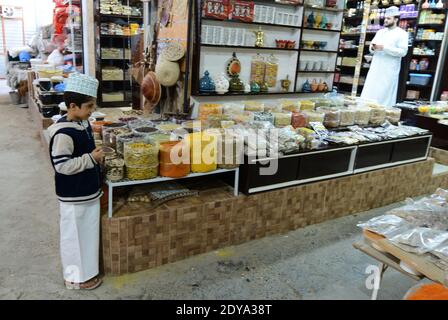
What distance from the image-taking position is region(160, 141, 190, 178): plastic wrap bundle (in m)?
2.48

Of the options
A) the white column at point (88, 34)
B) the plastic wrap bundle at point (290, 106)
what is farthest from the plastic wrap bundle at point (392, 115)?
the white column at point (88, 34)

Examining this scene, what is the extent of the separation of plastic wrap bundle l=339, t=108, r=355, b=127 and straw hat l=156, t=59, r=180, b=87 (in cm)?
176

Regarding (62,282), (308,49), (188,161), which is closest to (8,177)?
(62,282)

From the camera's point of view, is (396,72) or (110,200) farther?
(396,72)

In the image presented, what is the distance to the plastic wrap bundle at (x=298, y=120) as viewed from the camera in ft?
12.1

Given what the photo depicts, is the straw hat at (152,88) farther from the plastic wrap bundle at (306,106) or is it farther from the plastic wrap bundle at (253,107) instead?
the plastic wrap bundle at (306,106)

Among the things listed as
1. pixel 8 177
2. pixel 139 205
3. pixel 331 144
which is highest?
pixel 331 144

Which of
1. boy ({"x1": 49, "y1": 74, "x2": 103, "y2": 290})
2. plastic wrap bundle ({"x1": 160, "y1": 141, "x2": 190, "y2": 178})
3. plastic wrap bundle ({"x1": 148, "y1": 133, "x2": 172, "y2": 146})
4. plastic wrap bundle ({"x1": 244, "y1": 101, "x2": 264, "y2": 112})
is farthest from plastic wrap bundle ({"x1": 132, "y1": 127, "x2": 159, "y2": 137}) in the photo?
plastic wrap bundle ({"x1": 244, "y1": 101, "x2": 264, "y2": 112})

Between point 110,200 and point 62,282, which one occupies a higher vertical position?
point 110,200

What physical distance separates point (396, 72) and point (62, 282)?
5.85 metres

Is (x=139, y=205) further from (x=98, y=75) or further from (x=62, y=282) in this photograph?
(x=98, y=75)

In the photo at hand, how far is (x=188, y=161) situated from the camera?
2.58m
